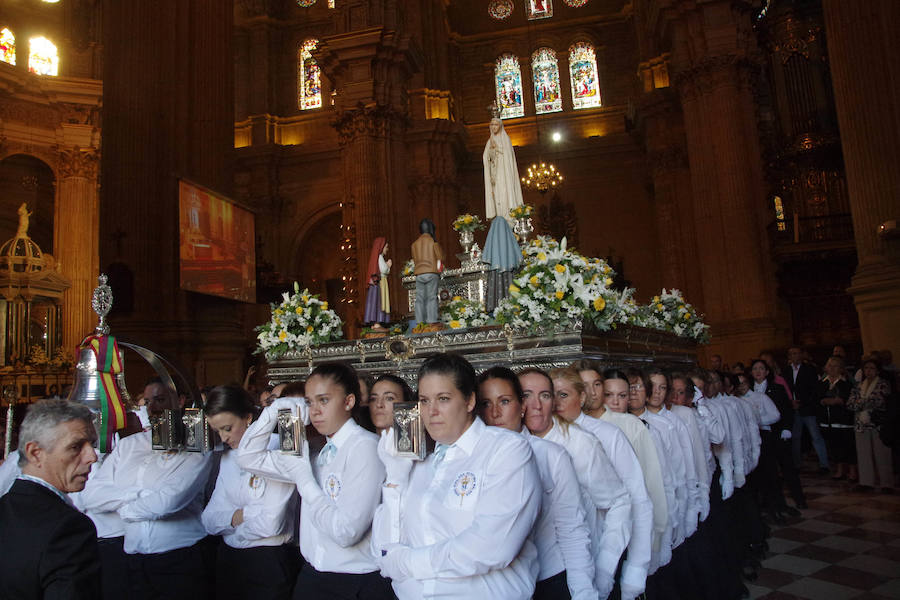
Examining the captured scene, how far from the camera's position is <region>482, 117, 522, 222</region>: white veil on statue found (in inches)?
421

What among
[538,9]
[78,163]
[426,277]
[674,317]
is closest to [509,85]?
[538,9]

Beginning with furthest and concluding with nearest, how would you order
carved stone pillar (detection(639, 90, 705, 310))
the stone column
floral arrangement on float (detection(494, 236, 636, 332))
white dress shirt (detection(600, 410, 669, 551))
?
carved stone pillar (detection(639, 90, 705, 310))
the stone column
floral arrangement on float (detection(494, 236, 636, 332))
white dress shirt (detection(600, 410, 669, 551))

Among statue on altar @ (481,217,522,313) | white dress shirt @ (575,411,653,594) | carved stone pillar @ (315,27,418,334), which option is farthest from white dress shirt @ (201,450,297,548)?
carved stone pillar @ (315,27,418,334)

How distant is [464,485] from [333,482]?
92 cm

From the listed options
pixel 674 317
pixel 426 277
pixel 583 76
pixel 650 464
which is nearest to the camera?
pixel 650 464

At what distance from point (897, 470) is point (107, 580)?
10.6m

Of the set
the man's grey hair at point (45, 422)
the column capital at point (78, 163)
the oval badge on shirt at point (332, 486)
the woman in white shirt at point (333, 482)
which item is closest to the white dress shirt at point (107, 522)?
the woman in white shirt at point (333, 482)

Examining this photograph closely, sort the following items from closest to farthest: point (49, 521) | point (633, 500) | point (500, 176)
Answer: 1. point (49, 521)
2. point (633, 500)
3. point (500, 176)

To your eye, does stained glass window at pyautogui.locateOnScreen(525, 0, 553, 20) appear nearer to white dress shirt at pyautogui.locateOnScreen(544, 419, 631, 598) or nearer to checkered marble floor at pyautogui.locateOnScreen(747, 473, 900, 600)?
checkered marble floor at pyautogui.locateOnScreen(747, 473, 900, 600)

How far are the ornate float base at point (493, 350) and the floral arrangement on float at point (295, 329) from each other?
0.44ft

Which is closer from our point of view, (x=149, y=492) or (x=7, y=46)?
(x=149, y=492)

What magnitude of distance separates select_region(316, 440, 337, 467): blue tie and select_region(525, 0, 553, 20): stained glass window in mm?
30150

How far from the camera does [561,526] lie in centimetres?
289

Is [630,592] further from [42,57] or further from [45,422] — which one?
[42,57]
